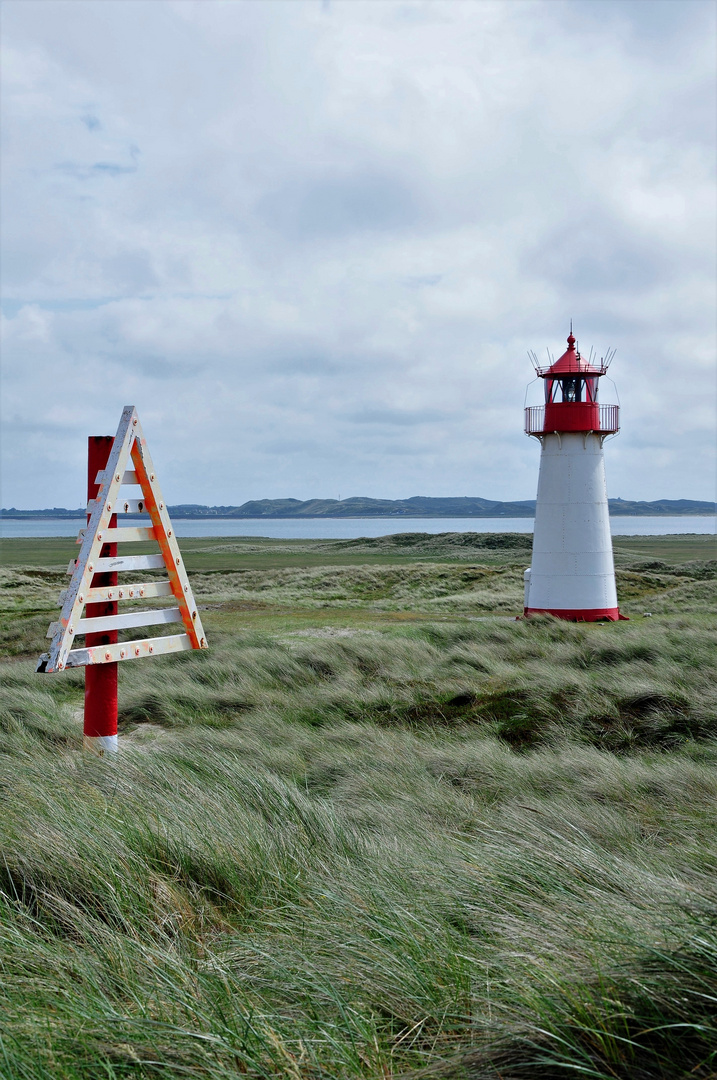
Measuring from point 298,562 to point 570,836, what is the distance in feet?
206

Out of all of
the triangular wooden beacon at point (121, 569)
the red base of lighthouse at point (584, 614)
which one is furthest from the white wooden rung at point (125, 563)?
the red base of lighthouse at point (584, 614)

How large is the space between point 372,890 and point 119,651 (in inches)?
120

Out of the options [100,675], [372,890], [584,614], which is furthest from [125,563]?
[584,614]

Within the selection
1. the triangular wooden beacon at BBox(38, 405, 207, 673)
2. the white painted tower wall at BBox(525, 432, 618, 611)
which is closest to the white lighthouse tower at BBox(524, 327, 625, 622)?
the white painted tower wall at BBox(525, 432, 618, 611)

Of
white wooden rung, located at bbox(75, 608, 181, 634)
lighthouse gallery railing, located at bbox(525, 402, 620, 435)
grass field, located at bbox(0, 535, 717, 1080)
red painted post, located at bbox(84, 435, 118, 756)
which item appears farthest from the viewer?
lighthouse gallery railing, located at bbox(525, 402, 620, 435)

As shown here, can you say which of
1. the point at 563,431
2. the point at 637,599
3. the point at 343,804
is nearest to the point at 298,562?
the point at 637,599

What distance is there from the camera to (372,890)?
10.7 feet

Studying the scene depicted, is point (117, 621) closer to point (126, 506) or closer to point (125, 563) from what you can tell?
Answer: point (125, 563)

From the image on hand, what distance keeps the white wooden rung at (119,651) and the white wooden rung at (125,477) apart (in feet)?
3.76

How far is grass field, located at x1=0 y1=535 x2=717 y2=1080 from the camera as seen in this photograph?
210cm

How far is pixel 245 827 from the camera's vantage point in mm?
4141

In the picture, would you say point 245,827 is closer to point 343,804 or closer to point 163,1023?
point 343,804

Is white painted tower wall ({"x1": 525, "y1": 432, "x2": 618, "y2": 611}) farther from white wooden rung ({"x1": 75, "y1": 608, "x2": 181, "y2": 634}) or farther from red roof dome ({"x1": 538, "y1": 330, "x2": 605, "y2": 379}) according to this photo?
white wooden rung ({"x1": 75, "y1": 608, "x2": 181, "y2": 634})

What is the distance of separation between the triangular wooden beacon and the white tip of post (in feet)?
2.03
